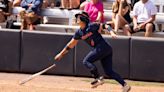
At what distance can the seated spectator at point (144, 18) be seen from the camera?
11.9m

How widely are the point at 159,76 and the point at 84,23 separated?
3.19m

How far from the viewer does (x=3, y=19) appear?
13781 mm

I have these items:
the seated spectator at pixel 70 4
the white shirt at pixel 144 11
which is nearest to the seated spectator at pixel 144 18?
the white shirt at pixel 144 11

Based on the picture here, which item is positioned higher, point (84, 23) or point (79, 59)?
point (84, 23)

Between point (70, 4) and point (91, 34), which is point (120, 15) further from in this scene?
point (91, 34)

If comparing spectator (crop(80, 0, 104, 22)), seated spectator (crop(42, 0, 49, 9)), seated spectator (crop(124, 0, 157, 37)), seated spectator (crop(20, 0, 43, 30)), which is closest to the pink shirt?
spectator (crop(80, 0, 104, 22))

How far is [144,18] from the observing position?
12.2 meters

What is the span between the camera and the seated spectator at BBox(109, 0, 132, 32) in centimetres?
1227

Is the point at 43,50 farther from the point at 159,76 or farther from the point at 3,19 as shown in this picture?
the point at 159,76

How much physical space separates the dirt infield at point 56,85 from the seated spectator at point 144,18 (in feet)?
4.84

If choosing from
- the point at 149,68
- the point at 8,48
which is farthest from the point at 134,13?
the point at 8,48

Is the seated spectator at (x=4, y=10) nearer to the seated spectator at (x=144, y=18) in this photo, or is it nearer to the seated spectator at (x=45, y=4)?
the seated spectator at (x=45, y=4)

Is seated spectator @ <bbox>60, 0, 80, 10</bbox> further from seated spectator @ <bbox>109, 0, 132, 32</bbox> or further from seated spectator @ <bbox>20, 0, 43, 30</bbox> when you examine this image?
seated spectator @ <bbox>109, 0, 132, 32</bbox>

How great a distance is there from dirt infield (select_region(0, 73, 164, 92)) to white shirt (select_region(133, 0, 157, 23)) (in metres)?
1.80
